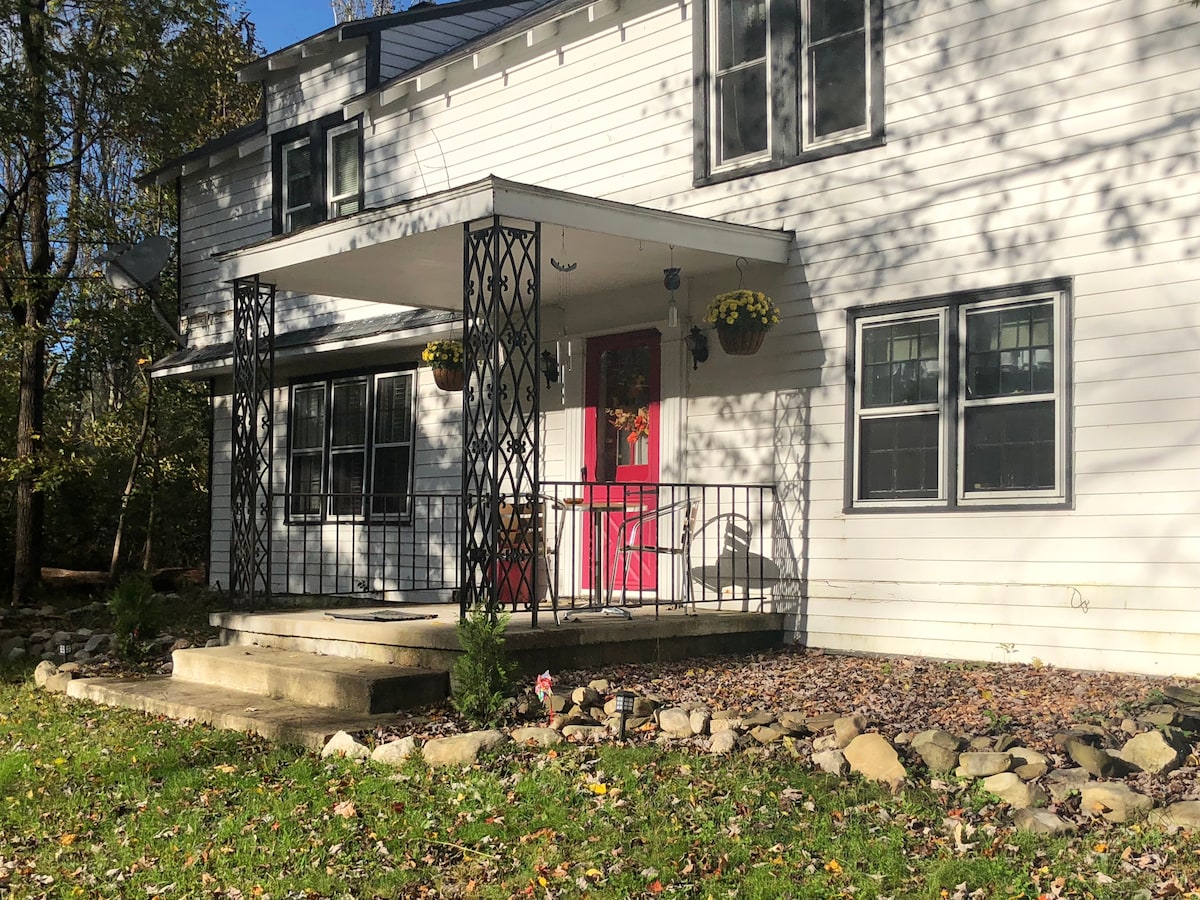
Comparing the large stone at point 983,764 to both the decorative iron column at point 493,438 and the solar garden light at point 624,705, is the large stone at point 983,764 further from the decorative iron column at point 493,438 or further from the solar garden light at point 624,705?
the decorative iron column at point 493,438

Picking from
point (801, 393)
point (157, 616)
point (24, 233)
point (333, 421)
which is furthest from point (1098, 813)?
point (24, 233)

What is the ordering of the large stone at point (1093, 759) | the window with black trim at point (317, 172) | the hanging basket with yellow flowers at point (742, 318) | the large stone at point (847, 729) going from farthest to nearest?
the window with black trim at point (317, 172), the hanging basket with yellow flowers at point (742, 318), the large stone at point (847, 729), the large stone at point (1093, 759)

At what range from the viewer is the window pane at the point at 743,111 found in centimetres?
944

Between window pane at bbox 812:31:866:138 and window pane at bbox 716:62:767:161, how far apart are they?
0.48m

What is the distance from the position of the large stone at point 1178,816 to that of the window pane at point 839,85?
559 centimetres

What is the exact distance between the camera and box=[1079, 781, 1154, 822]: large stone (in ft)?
15.4

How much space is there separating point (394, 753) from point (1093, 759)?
330 cm

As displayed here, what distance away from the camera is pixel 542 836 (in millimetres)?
4883

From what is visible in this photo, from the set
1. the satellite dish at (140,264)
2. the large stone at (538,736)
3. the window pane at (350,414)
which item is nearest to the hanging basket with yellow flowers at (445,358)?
the window pane at (350,414)

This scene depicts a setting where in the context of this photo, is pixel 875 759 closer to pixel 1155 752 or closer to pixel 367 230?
pixel 1155 752

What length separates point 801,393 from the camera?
9.01 metres

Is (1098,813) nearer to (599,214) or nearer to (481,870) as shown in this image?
(481,870)

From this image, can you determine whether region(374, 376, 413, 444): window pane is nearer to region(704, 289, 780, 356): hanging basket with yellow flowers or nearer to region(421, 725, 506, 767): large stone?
region(704, 289, 780, 356): hanging basket with yellow flowers

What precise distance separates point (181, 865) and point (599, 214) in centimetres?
473
